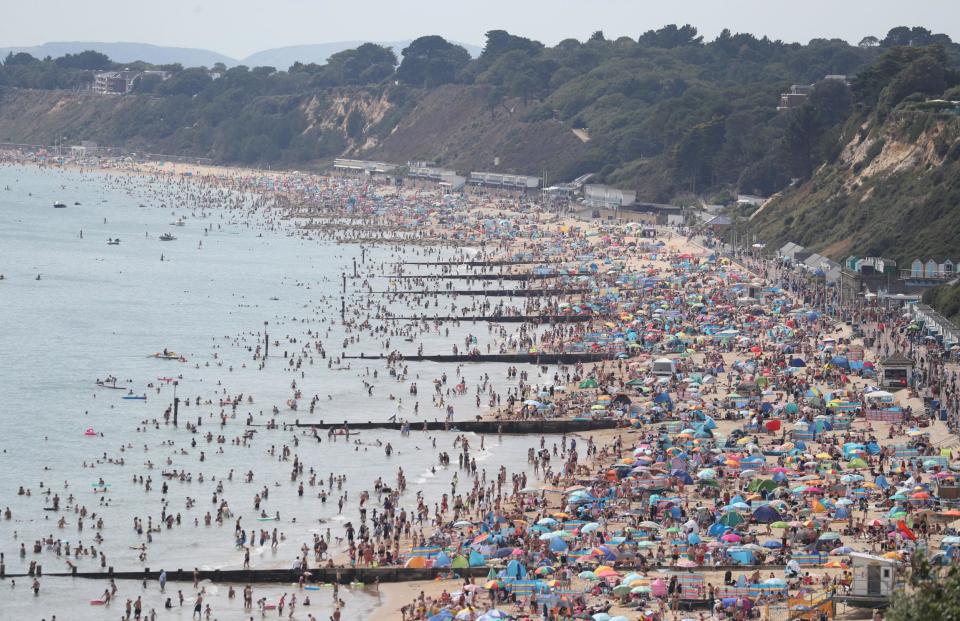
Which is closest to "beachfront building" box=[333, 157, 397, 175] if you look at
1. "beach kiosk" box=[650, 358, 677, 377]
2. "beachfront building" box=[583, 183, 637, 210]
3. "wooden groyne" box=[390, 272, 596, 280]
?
"beachfront building" box=[583, 183, 637, 210]

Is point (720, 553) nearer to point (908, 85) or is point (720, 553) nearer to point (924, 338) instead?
point (924, 338)

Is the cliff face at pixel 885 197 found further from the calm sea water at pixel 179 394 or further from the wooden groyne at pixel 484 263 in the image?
the calm sea water at pixel 179 394

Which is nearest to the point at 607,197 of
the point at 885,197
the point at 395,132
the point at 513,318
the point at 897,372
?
the point at 885,197

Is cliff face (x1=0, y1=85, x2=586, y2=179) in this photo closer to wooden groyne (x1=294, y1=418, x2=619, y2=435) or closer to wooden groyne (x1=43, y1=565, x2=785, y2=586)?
wooden groyne (x1=294, y1=418, x2=619, y2=435)

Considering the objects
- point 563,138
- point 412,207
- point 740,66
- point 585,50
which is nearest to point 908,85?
point 412,207

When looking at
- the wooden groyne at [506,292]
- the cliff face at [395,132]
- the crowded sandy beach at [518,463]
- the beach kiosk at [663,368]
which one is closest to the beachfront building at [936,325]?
the crowded sandy beach at [518,463]
